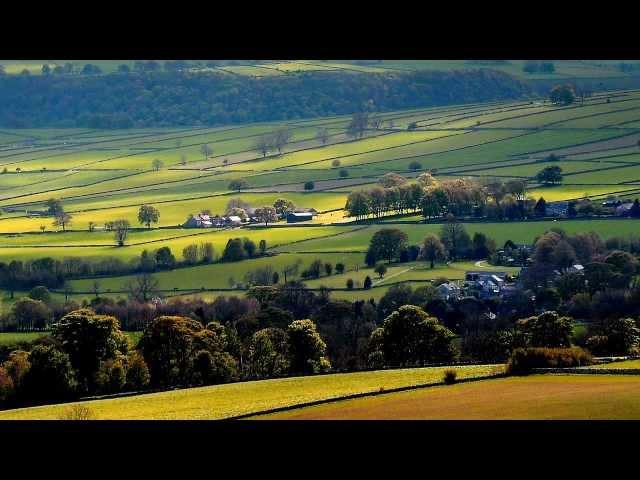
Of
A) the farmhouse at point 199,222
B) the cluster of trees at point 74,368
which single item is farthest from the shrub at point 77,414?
the farmhouse at point 199,222

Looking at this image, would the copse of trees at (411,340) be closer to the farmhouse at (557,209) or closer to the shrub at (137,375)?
the shrub at (137,375)

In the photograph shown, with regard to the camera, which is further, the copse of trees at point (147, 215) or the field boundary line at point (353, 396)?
the copse of trees at point (147, 215)

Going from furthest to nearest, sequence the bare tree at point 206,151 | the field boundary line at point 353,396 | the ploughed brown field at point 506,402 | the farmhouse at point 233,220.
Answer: the bare tree at point 206,151
the farmhouse at point 233,220
the field boundary line at point 353,396
the ploughed brown field at point 506,402

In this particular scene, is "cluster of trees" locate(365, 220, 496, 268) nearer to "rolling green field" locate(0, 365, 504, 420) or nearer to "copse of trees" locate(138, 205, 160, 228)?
"copse of trees" locate(138, 205, 160, 228)
